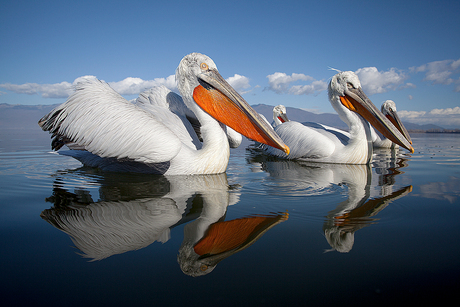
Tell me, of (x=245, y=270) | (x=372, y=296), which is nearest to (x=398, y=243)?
(x=372, y=296)

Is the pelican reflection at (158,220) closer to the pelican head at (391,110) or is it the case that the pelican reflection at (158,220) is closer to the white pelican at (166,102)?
the white pelican at (166,102)

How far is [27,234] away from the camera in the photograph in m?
1.74

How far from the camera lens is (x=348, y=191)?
9.25ft

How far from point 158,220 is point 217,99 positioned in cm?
211

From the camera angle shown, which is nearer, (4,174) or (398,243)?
(398,243)

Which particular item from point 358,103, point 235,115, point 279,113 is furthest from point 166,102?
point 279,113

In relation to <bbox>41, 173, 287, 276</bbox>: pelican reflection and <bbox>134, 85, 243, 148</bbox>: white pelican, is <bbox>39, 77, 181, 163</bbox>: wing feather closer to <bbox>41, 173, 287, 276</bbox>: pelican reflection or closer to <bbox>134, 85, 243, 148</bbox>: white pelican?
<bbox>41, 173, 287, 276</bbox>: pelican reflection

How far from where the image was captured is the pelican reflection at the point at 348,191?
174 centimetres

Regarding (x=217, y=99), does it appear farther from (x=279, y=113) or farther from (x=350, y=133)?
(x=279, y=113)

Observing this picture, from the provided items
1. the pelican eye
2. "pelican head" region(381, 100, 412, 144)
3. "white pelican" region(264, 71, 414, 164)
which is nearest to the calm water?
the pelican eye

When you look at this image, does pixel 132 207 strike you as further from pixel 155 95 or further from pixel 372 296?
pixel 155 95

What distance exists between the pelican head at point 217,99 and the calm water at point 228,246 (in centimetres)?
86

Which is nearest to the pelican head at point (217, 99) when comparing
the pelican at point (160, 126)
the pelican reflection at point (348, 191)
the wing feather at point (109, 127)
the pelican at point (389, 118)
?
the pelican at point (160, 126)

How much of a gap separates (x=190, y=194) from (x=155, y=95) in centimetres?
261
